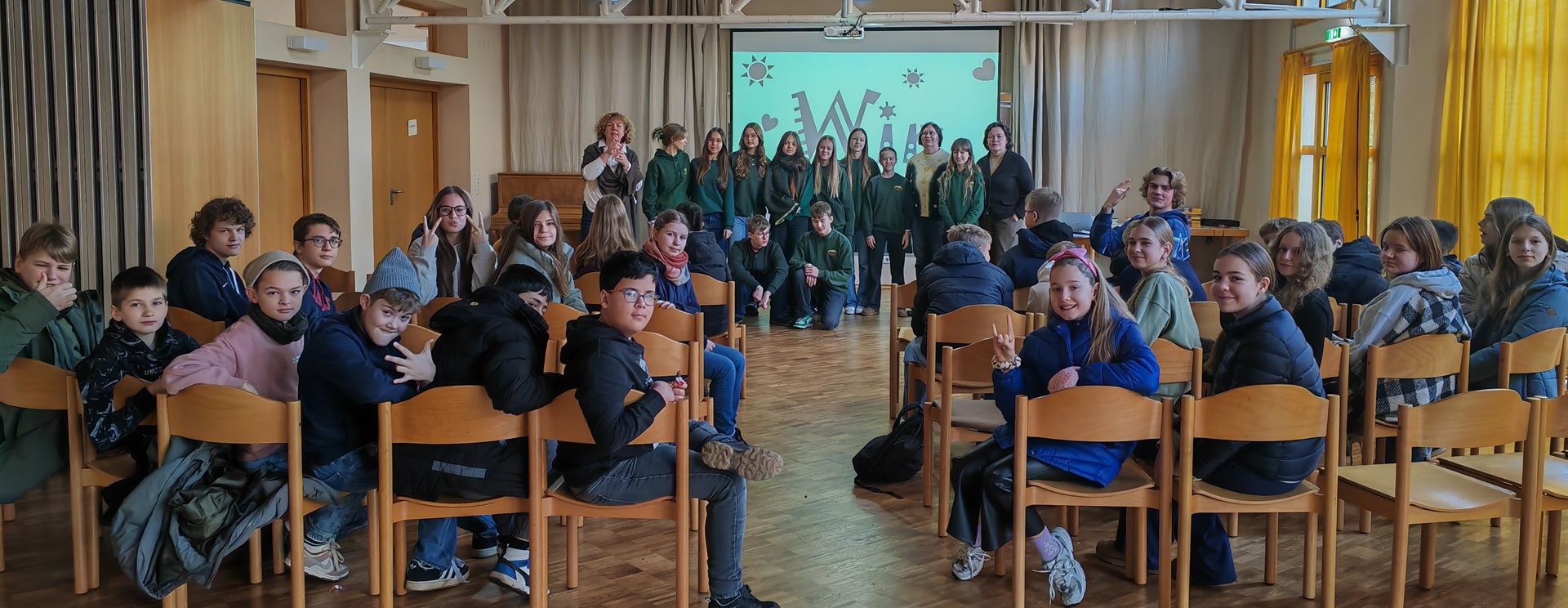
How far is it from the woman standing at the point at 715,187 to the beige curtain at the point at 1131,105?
3.38 metres

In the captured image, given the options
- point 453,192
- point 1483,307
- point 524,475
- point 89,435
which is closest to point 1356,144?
point 1483,307

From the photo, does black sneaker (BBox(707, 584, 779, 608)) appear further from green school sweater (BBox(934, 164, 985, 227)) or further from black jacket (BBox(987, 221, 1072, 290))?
green school sweater (BBox(934, 164, 985, 227))

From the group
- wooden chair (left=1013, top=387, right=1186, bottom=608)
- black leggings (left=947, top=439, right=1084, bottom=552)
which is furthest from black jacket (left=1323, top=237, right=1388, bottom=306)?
black leggings (left=947, top=439, right=1084, bottom=552)

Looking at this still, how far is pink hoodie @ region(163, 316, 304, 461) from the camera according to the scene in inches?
127

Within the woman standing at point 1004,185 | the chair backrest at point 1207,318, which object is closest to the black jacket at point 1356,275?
the chair backrest at point 1207,318

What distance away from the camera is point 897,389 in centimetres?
579

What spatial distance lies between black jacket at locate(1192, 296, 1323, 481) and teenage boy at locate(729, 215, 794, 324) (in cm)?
492

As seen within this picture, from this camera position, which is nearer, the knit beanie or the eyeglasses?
the eyeglasses

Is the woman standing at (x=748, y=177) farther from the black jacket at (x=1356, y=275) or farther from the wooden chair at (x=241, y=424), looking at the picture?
the wooden chair at (x=241, y=424)

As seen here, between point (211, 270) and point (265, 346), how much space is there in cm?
113

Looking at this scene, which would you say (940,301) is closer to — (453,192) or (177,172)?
(453,192)

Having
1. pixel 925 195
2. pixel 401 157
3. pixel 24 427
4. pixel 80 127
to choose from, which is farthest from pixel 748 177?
pixel 24 427

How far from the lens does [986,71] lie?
446 inches

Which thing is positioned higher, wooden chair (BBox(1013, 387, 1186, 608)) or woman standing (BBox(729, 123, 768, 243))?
woman standing (BBox(729, 123, 768, 243))
